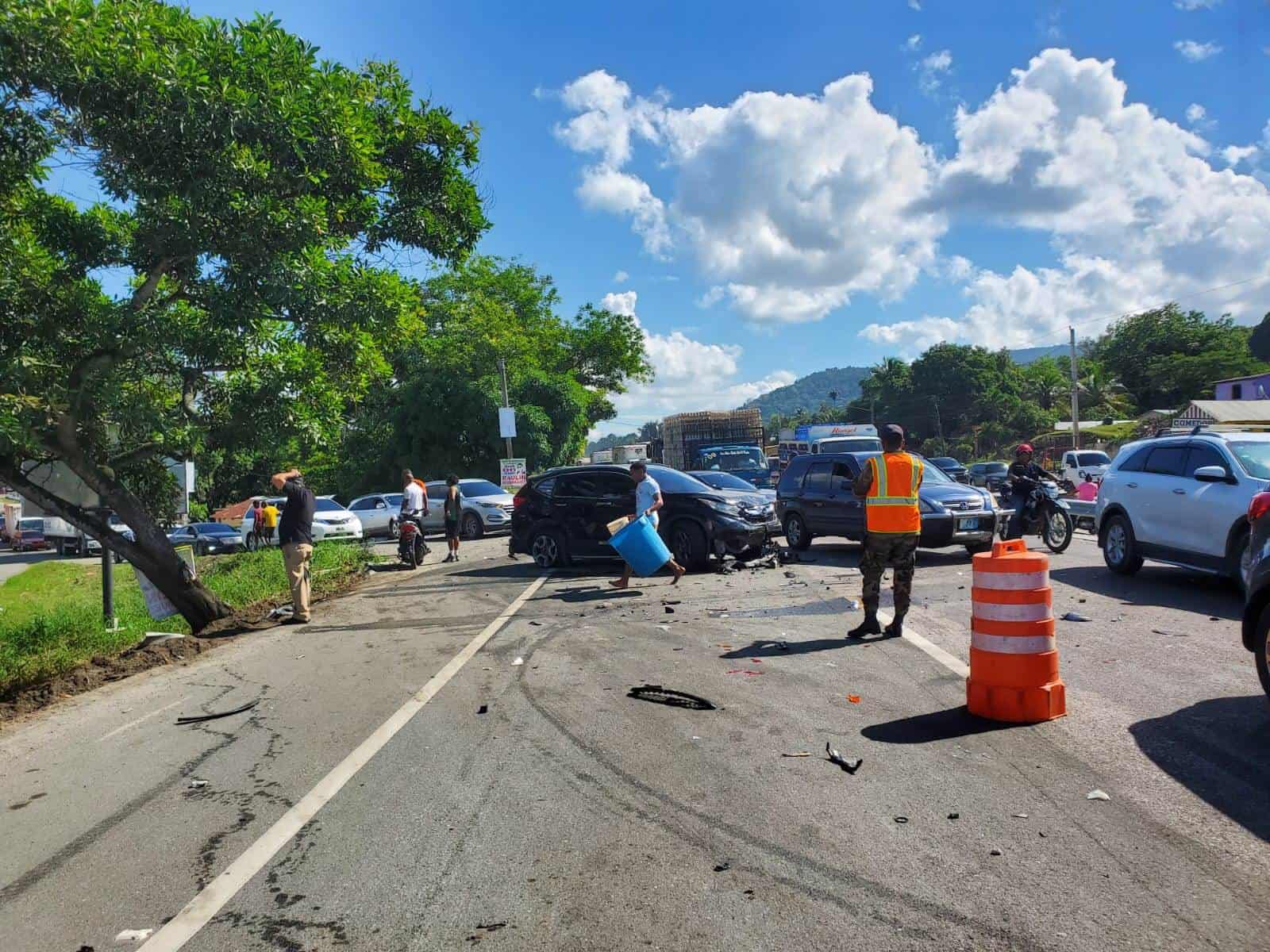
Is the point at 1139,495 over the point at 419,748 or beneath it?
over

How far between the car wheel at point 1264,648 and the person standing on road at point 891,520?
2995mm

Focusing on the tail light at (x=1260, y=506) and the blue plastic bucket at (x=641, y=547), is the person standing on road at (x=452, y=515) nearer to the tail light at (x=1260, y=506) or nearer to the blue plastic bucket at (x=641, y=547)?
the blue plastic bucket at (x=641, y=547)

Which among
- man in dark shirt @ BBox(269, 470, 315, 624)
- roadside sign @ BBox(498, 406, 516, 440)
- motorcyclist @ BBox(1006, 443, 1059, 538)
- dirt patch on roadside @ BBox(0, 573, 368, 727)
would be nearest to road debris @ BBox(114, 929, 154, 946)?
dirt patch on roadside @ BBox(0, 573, 368, 727)

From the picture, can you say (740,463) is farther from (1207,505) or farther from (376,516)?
(1207,505)

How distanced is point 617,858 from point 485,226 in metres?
8.67

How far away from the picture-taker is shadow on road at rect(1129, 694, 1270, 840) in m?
4.25

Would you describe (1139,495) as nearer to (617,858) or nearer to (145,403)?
(617,858)

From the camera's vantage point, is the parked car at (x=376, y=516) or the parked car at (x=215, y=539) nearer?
the parked car at (x=376, y=516)

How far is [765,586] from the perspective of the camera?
40.8 feet

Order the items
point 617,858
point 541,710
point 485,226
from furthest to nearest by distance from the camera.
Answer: point 485,226 → point 541,710 → point 617,858

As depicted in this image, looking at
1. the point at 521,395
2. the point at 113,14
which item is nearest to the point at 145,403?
the point at 113,14

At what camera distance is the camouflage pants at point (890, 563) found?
27.3ft

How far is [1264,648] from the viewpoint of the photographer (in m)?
5.48

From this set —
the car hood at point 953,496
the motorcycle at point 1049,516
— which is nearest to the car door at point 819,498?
the car hood at point 953,496
